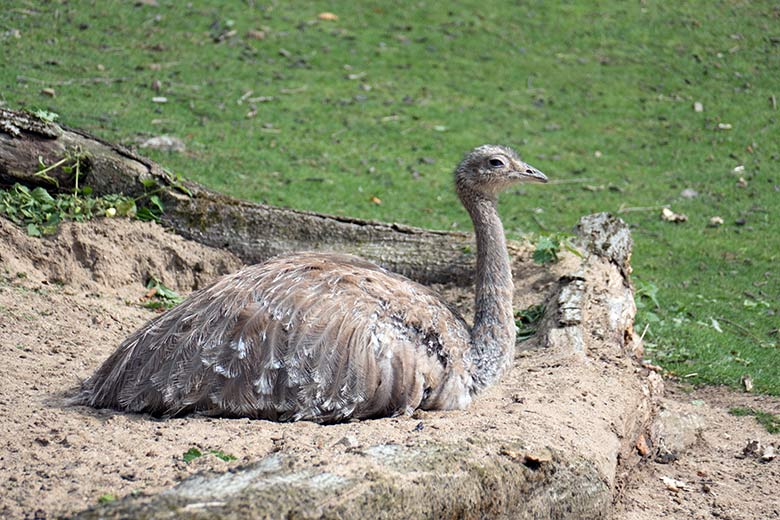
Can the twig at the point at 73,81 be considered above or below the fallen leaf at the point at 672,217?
above

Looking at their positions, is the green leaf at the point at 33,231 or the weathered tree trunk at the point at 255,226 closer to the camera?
the green leaf at the point at 33,231

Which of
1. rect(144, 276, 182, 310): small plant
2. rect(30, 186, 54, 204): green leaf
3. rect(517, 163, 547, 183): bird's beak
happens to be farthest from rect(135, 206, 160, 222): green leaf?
rect(517, 163, 547, 183): bird's beak

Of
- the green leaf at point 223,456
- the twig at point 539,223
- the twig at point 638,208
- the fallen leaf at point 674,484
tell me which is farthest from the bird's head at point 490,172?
the twig at point 638,208

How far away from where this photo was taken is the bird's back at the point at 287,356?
4879 millimetres

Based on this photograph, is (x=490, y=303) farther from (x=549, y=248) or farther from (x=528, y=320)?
(x=549, y=248)

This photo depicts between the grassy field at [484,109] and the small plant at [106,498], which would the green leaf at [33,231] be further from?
the small plant at [106,498]

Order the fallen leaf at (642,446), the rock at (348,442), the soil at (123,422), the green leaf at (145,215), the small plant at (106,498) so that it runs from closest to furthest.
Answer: the small plant at (106,498), the soil at (123,422), the rock at (348,442), the fallen leaf at (642,446), the green leaf at (145,215)

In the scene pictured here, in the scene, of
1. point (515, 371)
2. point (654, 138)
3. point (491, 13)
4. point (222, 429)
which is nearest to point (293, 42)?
point (491, 13)

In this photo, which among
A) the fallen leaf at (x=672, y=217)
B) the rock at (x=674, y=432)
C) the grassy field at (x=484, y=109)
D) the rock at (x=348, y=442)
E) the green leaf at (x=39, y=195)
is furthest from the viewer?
the fallen leaf at (x=672, y=217)

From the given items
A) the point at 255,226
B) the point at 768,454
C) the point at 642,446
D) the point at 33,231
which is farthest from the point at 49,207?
the point at 768,454

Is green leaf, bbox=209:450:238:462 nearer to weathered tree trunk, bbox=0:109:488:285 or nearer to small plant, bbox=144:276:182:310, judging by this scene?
small plant, bbox=144:276:182:310

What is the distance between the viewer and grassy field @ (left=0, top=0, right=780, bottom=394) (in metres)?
9.24

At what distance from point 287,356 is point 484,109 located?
8.15 m

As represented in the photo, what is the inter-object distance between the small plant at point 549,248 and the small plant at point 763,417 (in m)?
1.67
